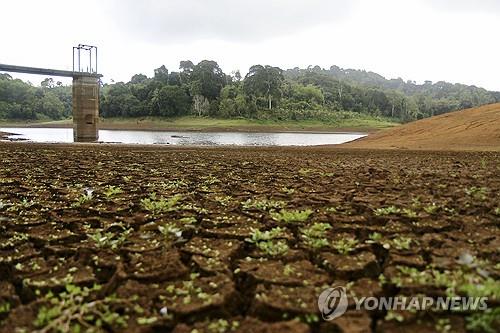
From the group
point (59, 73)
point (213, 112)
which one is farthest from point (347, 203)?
point (213, 112)

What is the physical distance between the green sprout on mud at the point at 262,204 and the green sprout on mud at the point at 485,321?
8.15 ft

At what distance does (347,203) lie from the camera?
435cm

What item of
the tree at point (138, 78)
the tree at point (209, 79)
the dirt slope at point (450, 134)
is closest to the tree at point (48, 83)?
the tree at point (138, 78)

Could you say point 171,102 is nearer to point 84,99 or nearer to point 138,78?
point 84,99

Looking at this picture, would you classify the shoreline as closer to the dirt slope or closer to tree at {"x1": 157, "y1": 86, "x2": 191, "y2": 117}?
tree at {"x1": 157, "y1": 86, "x2": 191, "y2": 117}

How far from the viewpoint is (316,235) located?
3.13 meters

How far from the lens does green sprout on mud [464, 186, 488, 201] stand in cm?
440

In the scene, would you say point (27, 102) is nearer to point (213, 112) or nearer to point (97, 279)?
point (213, 112)

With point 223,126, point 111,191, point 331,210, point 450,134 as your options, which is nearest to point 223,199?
point 331,210

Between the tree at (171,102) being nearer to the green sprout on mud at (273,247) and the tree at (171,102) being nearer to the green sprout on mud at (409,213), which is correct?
the green sprout on mud at (409,213)

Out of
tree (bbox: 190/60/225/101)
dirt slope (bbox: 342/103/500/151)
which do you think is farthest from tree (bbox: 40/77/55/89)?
dirt slope (bbox: 342/103/500/151)

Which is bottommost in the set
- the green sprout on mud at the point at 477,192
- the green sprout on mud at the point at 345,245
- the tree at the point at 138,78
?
the green sprout on mud at the point at 345,245

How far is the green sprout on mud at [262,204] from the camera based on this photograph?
4219 mm
